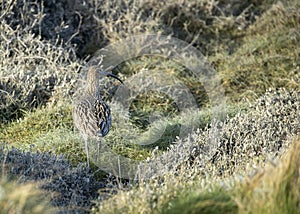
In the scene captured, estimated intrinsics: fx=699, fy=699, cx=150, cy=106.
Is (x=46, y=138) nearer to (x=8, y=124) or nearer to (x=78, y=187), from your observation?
(x=8, y=124)

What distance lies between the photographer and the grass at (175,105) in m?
5.39

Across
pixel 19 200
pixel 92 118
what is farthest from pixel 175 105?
pixel 19 200

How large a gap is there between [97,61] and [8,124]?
7.86ft

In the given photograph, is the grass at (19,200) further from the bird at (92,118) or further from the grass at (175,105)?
the bird at (92,118)

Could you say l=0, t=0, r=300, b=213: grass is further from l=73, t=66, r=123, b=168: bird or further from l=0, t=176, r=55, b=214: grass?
l=73, t=66, r=123, b=168: bird

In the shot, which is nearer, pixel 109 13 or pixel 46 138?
pixel 46 138

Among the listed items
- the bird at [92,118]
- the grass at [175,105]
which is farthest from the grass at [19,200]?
the bird at [92,118]

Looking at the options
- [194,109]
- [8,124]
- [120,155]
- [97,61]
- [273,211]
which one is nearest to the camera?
[273,211]

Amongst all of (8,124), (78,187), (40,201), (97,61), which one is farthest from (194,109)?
(40,201)

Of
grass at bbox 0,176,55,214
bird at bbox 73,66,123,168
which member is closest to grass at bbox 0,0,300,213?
grass at bbox 0,176,55,214

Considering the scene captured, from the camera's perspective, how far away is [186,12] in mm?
12750

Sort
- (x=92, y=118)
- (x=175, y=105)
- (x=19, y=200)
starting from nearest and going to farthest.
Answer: (x=19, y=200), (x=92, y=118), (x=175, y=105)

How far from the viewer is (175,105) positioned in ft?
34.3

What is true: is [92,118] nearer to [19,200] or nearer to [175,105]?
[19,200]
